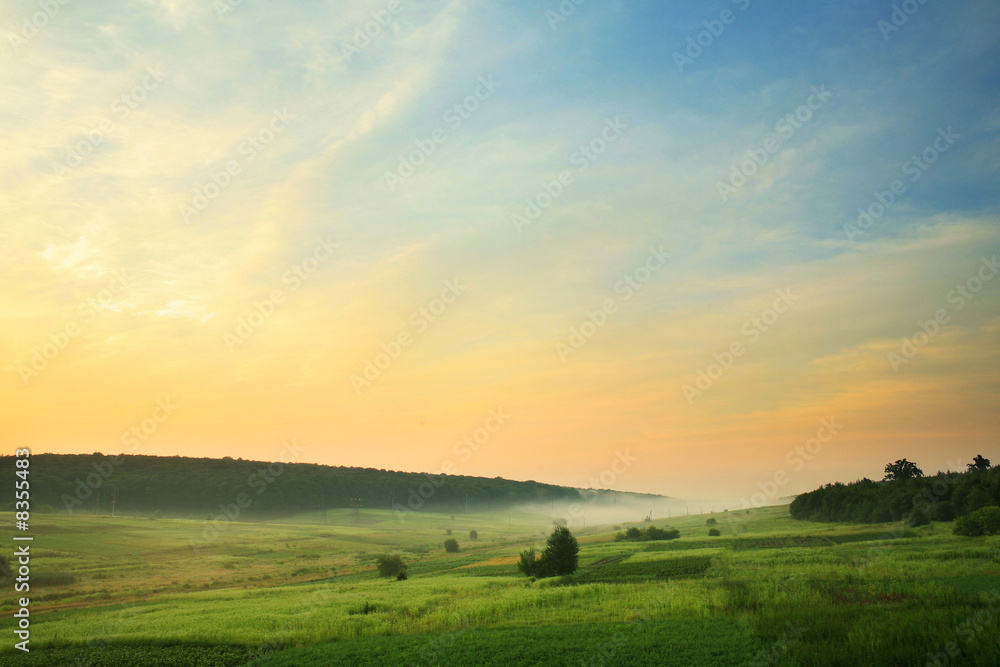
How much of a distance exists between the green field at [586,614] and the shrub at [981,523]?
3177 millimetres

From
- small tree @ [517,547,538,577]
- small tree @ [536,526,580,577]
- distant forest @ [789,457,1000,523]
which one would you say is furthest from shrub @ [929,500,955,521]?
small tree @ [517,547,538,577]

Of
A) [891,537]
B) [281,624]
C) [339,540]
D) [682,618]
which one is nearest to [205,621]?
[281,624]

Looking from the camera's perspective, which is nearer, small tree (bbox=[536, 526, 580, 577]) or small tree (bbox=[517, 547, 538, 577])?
small tree (bbox=[536, 526, 580, 577])

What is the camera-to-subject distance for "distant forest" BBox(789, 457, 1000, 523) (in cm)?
9525

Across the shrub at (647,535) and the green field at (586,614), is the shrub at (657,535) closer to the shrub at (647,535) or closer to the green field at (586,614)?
the shrub at (647,535)

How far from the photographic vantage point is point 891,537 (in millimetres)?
76750

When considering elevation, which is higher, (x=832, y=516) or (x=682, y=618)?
(x=682, y=618)

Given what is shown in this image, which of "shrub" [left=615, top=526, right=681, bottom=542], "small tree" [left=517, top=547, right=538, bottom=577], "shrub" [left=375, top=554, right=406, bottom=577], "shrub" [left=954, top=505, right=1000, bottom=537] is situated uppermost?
"shrub" [left=954, top=505, right=1000, bottom=537]

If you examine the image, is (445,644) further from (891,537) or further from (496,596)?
(891,537)

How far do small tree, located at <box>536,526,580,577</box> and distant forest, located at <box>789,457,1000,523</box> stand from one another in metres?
60.9

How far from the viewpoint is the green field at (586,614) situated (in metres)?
27.2

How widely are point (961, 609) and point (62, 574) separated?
92.2 meters

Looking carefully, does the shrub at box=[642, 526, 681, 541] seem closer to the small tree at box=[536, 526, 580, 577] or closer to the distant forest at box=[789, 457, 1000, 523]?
the distant forest at box=[789, 457, 1000, 523]

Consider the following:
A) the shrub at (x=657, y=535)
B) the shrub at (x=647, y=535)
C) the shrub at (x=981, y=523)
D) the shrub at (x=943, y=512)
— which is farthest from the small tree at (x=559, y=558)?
the shrub at (x=943, y=512)
